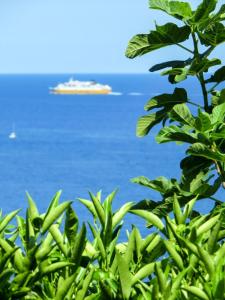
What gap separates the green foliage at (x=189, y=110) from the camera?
2381 millimetres

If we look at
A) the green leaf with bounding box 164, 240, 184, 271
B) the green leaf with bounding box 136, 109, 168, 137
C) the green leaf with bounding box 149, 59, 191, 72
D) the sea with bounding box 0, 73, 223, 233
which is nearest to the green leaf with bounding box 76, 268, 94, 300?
the green leaf with bounding box 164, 240, 184, 271

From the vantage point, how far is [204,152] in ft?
7.56

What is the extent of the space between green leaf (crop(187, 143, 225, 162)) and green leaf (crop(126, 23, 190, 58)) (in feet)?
1.38

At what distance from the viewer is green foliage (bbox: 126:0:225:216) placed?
2381 mm

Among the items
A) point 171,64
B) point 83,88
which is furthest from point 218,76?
point 83,88

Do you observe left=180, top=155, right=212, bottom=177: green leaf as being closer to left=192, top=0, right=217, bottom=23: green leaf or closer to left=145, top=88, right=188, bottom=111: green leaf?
left=145, top=88, right=188, bottom=111: green leaf

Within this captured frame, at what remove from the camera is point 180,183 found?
2.57 metres

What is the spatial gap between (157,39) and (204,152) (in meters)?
0.46

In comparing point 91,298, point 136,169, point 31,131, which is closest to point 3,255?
point 91,298

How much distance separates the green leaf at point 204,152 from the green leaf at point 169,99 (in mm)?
388

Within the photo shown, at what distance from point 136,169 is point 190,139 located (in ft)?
158

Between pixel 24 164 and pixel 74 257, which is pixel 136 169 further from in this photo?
pixel 74 257

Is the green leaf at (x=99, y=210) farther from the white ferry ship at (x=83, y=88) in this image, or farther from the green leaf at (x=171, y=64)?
the white ferry ship at (x=83, y=88)

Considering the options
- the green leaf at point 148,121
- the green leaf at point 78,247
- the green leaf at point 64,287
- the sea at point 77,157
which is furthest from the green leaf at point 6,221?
the sea at point 77,157
